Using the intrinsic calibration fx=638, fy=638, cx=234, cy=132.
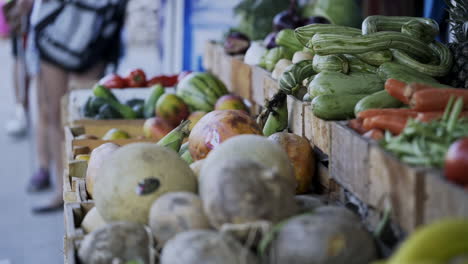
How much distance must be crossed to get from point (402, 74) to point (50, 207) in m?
4.91

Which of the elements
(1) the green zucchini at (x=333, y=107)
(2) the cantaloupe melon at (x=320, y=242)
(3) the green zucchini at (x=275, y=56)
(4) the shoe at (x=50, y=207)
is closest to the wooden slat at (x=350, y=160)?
Result: (1) the green zucchini at (x=333, y=107)

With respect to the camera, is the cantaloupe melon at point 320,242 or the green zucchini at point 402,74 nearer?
the cantaloupe melon at point 320,242

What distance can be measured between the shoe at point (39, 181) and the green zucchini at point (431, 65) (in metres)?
5.41

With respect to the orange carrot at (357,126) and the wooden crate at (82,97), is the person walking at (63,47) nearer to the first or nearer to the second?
the wooden crate at (82,97)

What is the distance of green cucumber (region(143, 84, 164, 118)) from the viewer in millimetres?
4387

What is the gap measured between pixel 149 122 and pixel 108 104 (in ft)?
1.80

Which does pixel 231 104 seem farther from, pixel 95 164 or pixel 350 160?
pixel 350 160

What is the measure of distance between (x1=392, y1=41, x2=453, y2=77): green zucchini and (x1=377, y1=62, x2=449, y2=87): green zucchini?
80 millimetres

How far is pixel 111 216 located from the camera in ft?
6.89

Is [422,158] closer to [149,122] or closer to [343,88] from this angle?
[343,88]

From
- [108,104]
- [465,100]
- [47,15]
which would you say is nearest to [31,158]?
[47,15]

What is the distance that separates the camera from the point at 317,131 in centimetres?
262

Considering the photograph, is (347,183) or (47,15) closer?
(347,183)

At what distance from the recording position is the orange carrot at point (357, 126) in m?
2.27
